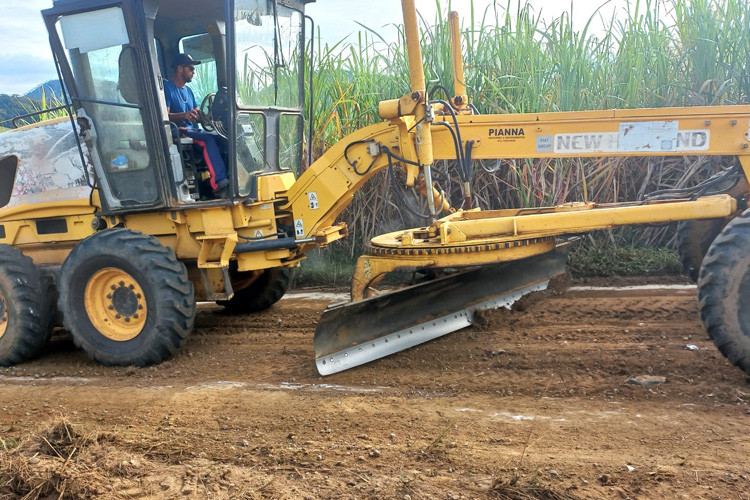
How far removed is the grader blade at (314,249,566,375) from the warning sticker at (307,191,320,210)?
3.42ft

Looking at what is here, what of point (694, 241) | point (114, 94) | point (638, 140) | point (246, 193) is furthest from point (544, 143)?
point (114, 94)

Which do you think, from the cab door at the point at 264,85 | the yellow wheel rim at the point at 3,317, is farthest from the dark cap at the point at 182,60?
the yellow wheel rim at the point at 3,317

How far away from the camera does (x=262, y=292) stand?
19.7 feet

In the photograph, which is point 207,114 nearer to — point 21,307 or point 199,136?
→ point 199,136

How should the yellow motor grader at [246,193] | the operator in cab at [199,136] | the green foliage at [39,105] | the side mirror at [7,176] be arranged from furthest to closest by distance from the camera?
the green foliage at [39,105], the side mirror at [7,176], the operator in cab at [199,136], the yellow motor grader at [246,193]

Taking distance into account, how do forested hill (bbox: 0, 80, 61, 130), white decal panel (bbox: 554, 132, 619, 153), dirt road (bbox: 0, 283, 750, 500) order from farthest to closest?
forested hill (bbox: 0, 80, 61, 130)
white decal panel (bbox: 554, 132, 619, 153)
dirt road (bbox: 0, 283, 750, 500)

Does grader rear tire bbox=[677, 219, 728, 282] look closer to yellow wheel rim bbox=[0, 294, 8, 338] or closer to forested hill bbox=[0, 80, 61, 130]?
yellow wheel rim bbox=[0, 294, 8, 338]

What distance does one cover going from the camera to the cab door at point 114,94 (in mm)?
4672

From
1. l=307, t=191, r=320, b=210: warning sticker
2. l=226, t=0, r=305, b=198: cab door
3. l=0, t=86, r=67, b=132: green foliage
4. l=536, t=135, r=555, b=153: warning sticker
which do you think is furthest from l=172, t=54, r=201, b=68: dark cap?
l=0, t=86, r=67, b=132: green foliage

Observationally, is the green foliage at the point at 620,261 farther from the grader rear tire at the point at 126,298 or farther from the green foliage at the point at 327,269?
the grader rear tire at the point at 126,298

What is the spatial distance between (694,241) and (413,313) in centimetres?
233

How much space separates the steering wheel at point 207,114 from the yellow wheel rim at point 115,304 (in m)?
1.34

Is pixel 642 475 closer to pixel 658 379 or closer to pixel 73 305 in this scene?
pixel 658 379

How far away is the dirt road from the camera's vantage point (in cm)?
275
